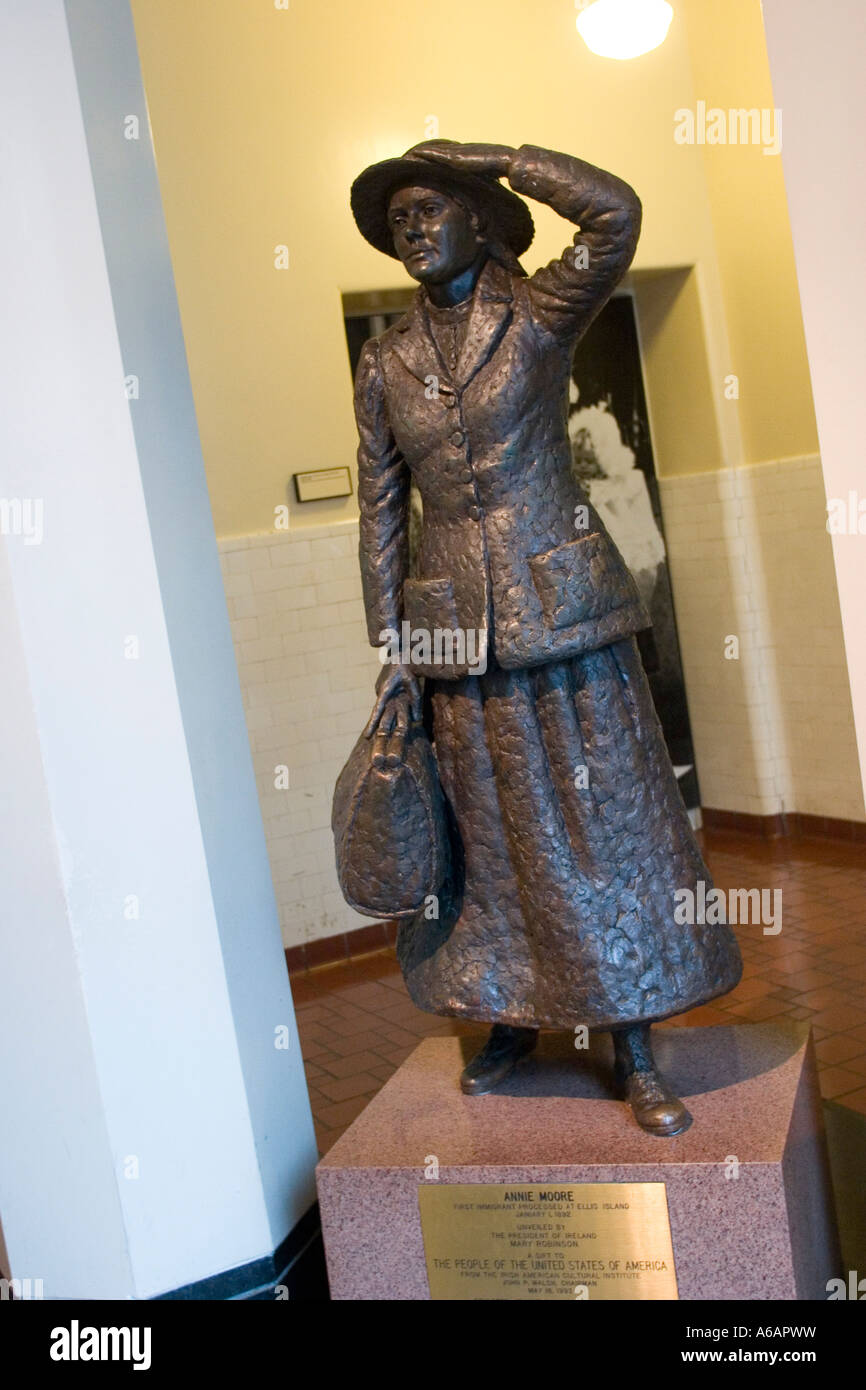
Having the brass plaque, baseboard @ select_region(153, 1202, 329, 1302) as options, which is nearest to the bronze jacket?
the brass plaque

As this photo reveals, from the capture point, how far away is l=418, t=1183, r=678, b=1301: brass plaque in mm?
2551

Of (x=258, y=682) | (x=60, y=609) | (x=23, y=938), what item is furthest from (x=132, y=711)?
(x=258, y=682)

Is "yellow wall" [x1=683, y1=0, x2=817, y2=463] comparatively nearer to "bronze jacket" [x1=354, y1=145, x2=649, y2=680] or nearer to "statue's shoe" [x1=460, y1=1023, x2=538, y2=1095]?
"bronze jacket" [x1=354, y1=145, x2=649, y2=680]

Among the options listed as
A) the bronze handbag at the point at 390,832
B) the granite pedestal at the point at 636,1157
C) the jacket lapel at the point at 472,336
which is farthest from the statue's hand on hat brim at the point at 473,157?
the granite pedestal at the point at 636,1157

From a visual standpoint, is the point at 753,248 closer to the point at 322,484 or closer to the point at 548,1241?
the point at 322,484

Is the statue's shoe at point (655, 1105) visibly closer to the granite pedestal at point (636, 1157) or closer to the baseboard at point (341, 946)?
the granite pedestal at point (636, 1157)

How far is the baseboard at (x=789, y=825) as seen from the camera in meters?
5.93

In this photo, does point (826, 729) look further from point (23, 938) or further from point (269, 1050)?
point (23, 938)

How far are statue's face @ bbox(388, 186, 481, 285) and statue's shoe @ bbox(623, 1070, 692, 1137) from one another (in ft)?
5.53

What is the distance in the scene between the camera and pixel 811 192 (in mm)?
→ 2082

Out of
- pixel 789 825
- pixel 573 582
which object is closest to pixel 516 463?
pixel 573 582

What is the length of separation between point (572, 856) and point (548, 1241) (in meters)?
0.74

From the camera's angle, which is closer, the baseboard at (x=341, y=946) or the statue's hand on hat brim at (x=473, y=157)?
the statue's hand on hat brim at (x=473, y=157)

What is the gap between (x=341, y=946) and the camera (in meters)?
5.53
